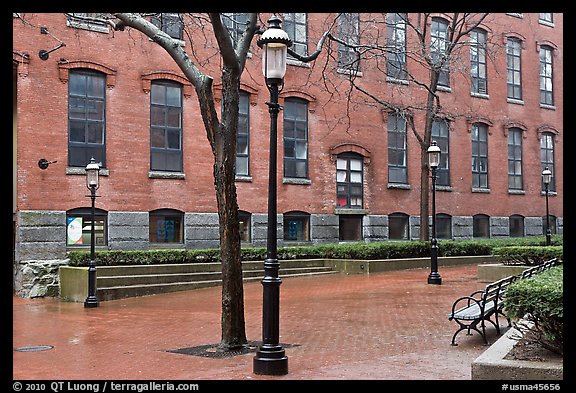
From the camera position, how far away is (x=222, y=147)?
40.0ft

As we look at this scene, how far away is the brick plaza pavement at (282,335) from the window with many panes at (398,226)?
34.1 ft

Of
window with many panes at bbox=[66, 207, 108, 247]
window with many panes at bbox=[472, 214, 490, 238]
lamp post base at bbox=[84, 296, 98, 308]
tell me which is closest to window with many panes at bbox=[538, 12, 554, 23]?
window with many panes at bbox=[472, 214, 490, 238]

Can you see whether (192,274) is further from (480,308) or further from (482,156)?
(482,156)

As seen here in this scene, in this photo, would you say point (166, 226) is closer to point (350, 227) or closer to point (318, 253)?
point (318, 253)

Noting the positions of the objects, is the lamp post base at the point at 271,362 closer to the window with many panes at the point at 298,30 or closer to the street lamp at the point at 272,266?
the street lamp at the point at 272,266

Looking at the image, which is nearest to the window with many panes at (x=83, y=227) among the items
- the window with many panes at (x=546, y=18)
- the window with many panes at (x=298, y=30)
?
the window with many panes at (x=298, y=30)

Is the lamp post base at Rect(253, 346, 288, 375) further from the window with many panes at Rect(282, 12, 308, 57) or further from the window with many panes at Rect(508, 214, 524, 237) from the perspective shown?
the window with many panes at Rect(508, 214, 524, 237)

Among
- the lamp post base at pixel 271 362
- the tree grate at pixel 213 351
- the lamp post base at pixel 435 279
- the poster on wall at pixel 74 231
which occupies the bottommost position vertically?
the tree grate at pixel 213 351

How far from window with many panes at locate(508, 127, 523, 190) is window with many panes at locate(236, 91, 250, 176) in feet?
53.7

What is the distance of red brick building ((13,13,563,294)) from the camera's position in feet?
75.2

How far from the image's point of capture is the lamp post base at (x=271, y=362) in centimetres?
951

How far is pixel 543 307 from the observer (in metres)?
7.71
